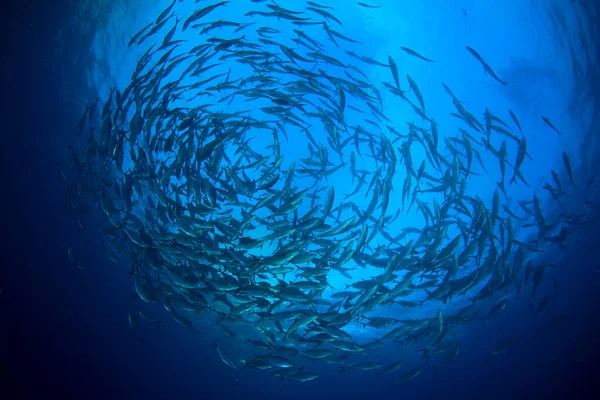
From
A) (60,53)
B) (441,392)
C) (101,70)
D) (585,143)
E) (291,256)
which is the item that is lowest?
(441,392)

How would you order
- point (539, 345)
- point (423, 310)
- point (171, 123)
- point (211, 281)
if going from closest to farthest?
point (211, 281)
point (171, 123)
point (423, 310)
point (539, 345)

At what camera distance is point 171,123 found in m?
8.31

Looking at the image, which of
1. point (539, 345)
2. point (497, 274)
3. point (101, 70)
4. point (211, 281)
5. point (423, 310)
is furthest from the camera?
point (539, 345)

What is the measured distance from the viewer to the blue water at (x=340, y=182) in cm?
1023

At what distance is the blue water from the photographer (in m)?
10.2

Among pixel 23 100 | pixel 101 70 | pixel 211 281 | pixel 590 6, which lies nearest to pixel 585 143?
pixel 590 6

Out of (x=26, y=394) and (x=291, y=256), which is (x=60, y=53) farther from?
(x=26, y=394)

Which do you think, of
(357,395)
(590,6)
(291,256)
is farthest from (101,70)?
(357,395)

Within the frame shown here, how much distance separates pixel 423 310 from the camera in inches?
838

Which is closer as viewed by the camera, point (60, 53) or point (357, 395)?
point (60, 53)

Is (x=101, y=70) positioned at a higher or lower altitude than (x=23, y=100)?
lower

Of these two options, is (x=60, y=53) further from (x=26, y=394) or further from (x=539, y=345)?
(x=539, y=345)

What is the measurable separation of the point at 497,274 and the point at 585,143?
319 inches

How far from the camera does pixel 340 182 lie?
1376 centimetres
